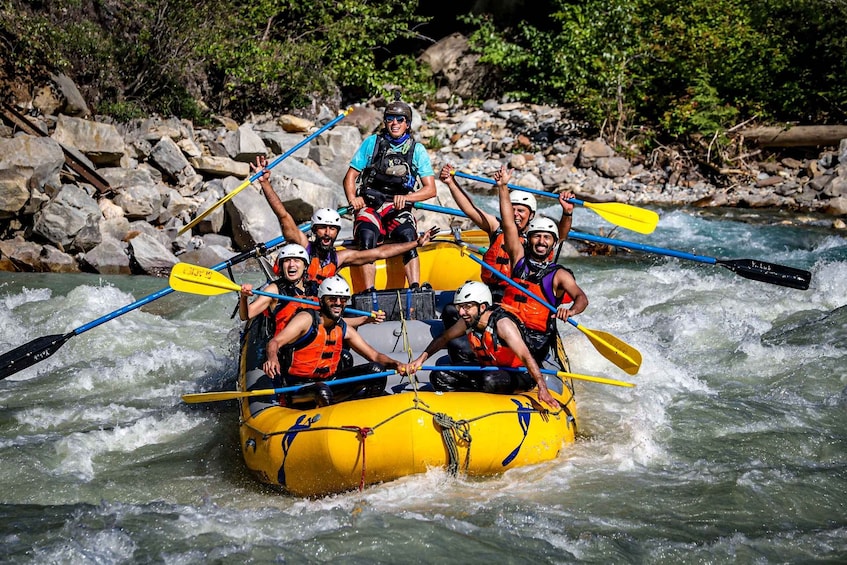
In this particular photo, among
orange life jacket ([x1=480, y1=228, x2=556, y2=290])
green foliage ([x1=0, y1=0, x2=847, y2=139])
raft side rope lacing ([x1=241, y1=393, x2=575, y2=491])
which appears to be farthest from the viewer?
green foliage ([x1=0, y1=0, x2=847, y2=139])

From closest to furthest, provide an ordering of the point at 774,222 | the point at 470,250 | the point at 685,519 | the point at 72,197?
1. the point at 685,519
2. the point at 470,250
3. the point at 72,197
4. the point at 774,222

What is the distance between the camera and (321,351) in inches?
196

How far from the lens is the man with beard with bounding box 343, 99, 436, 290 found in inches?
252

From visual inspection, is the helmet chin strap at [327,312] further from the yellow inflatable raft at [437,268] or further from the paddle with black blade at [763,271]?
the paddle with black blade at [763,271]

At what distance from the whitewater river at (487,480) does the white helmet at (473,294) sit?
3.17 ft

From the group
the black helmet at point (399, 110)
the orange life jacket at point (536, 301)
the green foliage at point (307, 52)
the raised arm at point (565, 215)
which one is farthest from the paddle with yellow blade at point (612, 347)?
the green foliage at point (307, 52)

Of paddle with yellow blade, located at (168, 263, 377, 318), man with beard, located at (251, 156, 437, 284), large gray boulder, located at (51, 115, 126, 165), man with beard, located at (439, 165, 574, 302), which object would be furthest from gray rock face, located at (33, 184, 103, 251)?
man with beard, located at (439, 165, 574, 302)

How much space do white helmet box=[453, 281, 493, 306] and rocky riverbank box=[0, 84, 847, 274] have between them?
4880 mm

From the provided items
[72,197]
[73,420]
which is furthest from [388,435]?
[72,197]

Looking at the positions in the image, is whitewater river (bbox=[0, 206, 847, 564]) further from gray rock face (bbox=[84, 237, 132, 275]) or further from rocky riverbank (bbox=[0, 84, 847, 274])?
rocky riverbank (bbox=[0, 84, 847, 274])

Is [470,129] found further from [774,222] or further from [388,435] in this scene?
[388,435]

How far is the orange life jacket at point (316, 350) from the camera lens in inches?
196

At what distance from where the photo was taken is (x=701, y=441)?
5406 millimetres

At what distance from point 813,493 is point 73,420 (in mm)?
4583
